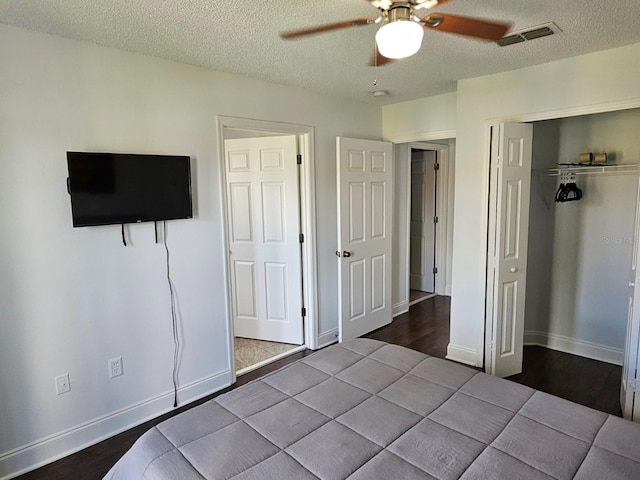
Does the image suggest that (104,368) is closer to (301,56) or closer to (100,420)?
(100,420)

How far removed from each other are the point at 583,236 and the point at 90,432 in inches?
159

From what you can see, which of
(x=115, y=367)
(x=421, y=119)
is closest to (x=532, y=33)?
(x=421, y=119)

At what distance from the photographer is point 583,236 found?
11.3ft

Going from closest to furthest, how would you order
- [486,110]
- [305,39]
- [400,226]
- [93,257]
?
[305,39]
[93,257]
[486,110]
[400,226]

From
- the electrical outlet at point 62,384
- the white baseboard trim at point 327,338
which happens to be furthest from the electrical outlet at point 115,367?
Result: the white baseboard trim at point 327,338

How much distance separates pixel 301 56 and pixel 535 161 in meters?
2.39

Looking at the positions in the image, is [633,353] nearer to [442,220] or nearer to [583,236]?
[583,236]

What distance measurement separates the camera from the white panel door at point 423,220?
18.3ft

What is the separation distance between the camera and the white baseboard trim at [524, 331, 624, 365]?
3.38 m

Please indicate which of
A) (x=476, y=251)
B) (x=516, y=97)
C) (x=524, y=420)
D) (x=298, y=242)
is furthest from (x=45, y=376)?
(x=516, y=97)

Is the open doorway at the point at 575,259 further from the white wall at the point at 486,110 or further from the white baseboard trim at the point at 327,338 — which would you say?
the white baseboard trim at the point at 327,338

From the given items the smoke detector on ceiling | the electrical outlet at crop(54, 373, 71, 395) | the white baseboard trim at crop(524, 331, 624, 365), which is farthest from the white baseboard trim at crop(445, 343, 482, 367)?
the electrical outlet at crop(54, 373, 71, 395)

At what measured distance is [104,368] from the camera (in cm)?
248

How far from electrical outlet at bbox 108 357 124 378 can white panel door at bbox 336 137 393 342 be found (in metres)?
1.90
